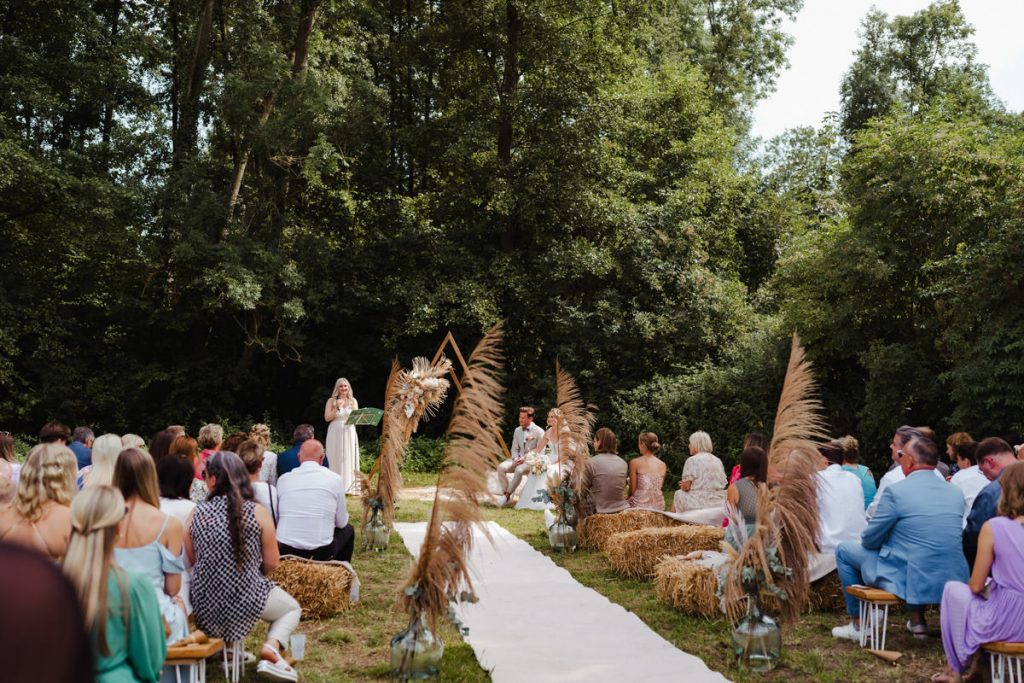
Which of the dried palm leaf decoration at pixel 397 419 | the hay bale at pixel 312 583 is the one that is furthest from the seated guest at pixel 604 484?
the hay bale at pixel 312 583

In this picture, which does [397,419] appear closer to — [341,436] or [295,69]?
[341,436]

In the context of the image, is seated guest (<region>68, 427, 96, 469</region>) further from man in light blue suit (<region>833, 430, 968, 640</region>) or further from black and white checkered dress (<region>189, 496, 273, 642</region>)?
man in light blue suit (<region>833, 430, 968, 640</region>)

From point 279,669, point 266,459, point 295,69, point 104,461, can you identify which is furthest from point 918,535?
point 295,69

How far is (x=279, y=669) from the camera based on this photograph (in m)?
5.87

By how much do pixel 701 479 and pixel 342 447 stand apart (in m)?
6.97

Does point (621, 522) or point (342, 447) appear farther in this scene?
point (342, 447)

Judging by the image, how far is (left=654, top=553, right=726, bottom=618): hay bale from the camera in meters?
7.79

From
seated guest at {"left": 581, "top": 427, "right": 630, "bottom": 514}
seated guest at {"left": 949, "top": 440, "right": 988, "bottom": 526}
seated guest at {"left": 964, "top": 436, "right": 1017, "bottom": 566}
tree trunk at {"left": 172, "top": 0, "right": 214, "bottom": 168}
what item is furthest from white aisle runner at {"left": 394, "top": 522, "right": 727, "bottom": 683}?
tree trunk at {"left": 172, "top": 0, "right": 214, "bottom": 168}

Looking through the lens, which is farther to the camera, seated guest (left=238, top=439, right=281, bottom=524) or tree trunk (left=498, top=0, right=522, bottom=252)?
tree trunk (left=498, top=0, right=522, bottom=252)

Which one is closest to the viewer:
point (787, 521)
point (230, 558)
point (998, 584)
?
point (998, 584)

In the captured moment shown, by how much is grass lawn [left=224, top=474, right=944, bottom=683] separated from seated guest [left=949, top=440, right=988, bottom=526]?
1126mm

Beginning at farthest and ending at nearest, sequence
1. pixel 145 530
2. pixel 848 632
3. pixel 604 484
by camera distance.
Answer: pixel 604 484 < pixel 848 632 < pixel 145 530

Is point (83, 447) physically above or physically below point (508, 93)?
below

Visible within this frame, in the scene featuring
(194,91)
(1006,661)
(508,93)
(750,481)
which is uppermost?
(194,91)
